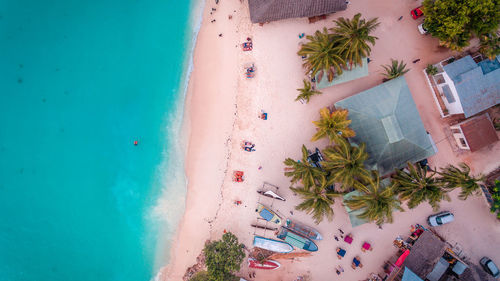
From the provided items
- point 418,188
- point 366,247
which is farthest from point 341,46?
point 366,247

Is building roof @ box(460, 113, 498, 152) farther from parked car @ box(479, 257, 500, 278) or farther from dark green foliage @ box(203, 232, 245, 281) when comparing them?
dark green foliage @ box(203, 232, 245, 281)

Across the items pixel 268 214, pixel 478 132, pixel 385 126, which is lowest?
pixel 268 214

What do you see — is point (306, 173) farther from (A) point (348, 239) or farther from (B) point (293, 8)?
(B) point (293, 8)

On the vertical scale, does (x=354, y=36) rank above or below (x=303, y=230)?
above

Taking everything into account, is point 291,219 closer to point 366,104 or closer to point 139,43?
point 366,104

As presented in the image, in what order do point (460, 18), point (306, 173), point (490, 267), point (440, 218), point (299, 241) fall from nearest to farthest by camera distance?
point (460, 18) → point (306, 173) → point (490, 267) → point (440, 218) → point (299, 241)
